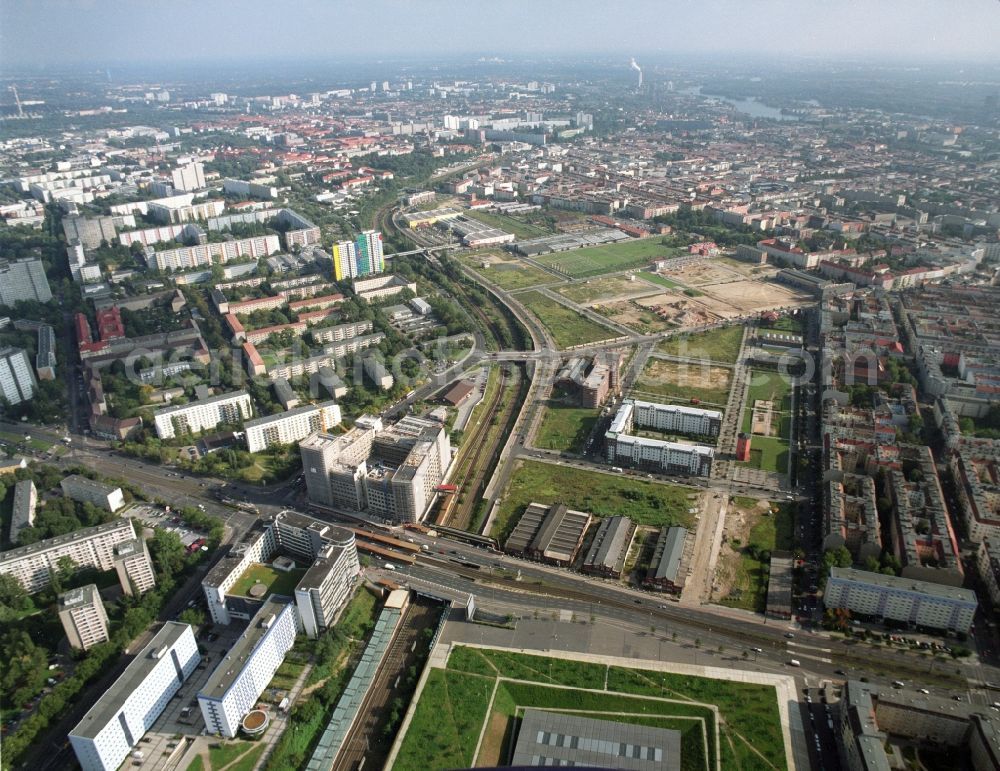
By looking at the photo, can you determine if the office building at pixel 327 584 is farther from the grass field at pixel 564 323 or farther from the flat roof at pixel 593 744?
the grass field at pixel 564 323

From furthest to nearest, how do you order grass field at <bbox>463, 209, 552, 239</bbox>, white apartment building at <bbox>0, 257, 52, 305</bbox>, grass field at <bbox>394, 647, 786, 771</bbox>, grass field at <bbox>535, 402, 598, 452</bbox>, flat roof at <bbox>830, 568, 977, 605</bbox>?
grass field at <bbox>463, 209, 552, 239</bbox> → white apartment building at <bbox>0, 257, 52, 305</bbox> → grass field at <bbox>535, 402, 598, 452</bbox> → flat roof at <bbox>830, 568, 977, 605</bbox> → grass field at <bbox>394, 647, 786, 771</bbox>

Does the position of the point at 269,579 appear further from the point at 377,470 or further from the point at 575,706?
the point at 575,706

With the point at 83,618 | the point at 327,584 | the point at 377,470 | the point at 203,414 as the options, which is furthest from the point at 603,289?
the point at 83,618

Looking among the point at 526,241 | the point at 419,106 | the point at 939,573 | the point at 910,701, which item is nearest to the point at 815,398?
the point at 939,573

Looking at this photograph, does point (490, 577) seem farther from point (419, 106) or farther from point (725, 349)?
point (419, 106)

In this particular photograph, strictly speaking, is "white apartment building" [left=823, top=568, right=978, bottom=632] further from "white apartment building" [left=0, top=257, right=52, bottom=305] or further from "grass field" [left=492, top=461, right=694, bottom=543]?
"white apartment building" [left=0, top=257, right=52, bottom=305]

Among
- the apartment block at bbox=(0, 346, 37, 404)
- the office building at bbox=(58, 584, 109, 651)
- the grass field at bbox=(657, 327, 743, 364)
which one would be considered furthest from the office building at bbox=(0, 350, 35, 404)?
the grass field at bbox=(657, 327, 743, 364)
